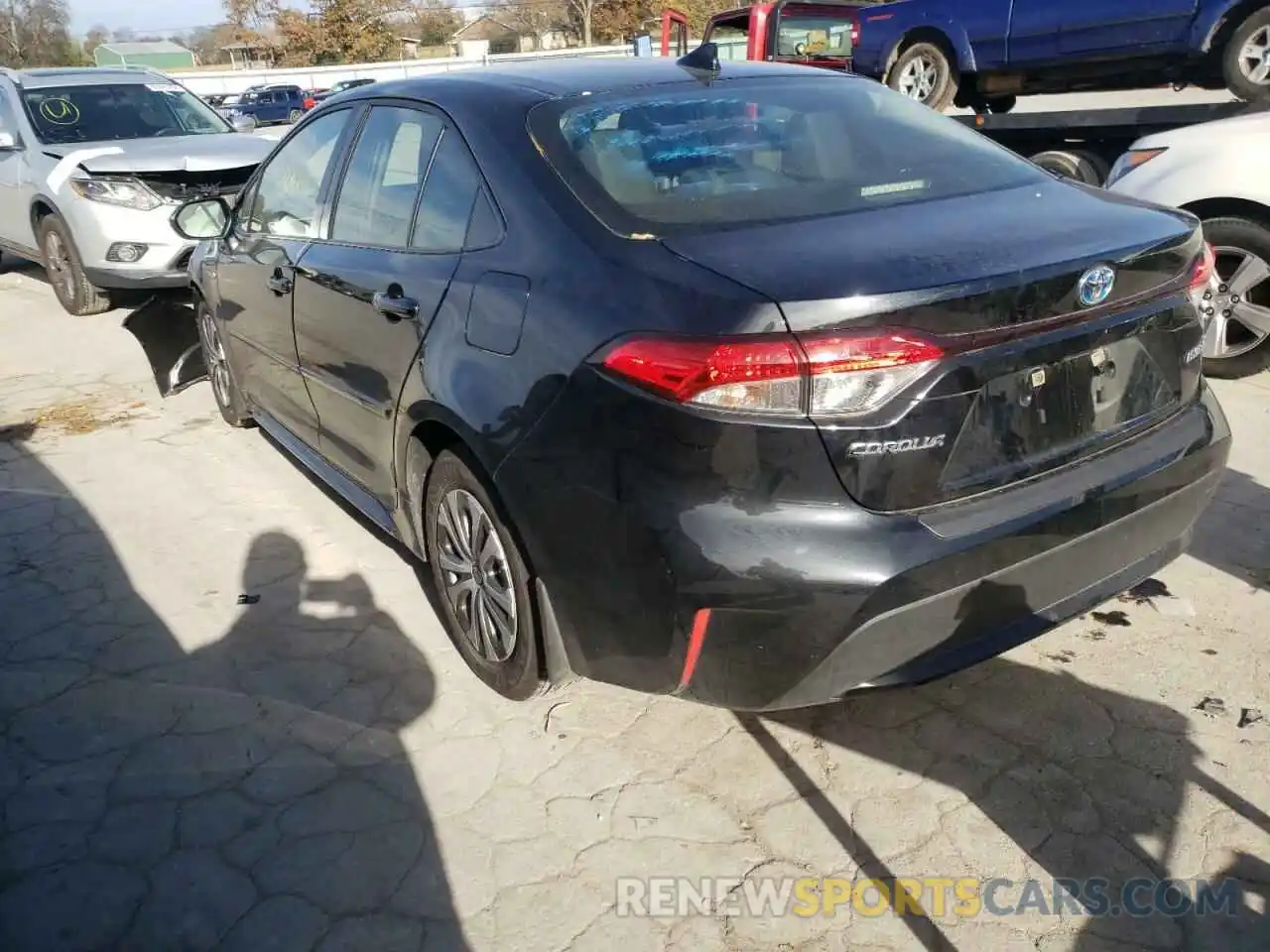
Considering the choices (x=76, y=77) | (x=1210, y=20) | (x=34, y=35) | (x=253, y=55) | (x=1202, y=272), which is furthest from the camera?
(x=253, y=55)

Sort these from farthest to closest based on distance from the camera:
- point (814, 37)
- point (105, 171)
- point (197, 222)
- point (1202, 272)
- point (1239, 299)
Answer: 1. point (814, 37)
2. point (105, 171)
3. point (1239, 299)
4. point (197, 222)
5. point (1202, 272)

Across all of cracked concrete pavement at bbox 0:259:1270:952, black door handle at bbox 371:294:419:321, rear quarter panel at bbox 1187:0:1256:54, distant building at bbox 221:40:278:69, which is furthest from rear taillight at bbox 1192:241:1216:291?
distant building at bbox 221:40:278:69

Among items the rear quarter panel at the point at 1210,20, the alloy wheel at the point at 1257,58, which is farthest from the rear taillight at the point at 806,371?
the rear quarter panel at the point at 1210,20

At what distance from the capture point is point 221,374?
513cm

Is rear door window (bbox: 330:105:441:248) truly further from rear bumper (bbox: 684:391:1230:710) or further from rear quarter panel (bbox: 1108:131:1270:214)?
rear quarter panel (bbox: 1108:131:1270:214)

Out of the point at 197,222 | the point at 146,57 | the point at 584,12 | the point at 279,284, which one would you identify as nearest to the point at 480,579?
the point at 279,284

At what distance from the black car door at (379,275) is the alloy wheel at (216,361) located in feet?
5.05

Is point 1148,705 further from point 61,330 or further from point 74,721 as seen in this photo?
point 61,330

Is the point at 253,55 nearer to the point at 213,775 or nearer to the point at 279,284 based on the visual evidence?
the point at 279,284

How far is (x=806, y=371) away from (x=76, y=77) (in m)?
9.05

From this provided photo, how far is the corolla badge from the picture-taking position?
214cm

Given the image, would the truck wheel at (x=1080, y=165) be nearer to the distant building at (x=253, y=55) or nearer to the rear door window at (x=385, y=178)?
the rear door window at (x=385, y=178)

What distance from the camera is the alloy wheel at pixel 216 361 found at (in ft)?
16.4

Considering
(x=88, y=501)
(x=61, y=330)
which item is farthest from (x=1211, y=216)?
(x=61, y=330)
